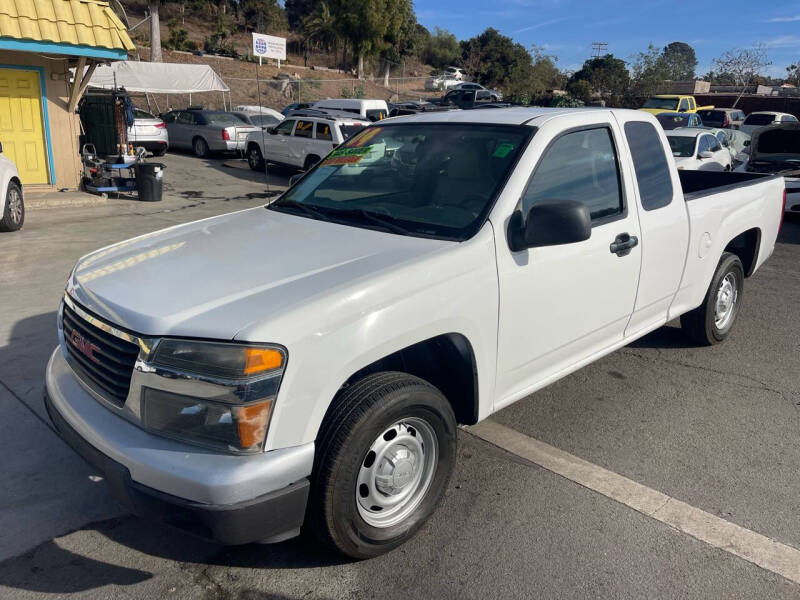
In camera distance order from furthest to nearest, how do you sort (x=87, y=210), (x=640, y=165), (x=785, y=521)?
(x=87, y=210) → (x=640, y=165) → (x=785, y=521)

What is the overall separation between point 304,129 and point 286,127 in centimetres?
87

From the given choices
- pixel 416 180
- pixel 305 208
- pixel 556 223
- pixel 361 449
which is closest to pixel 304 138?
pixel 305 208

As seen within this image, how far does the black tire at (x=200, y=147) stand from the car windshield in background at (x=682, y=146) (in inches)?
554

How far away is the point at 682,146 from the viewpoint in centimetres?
1360

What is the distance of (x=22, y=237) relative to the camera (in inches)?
370

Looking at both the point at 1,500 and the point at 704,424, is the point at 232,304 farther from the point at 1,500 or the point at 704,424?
the point at 704,424

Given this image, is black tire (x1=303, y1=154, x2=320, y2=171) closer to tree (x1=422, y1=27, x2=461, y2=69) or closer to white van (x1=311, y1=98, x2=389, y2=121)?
white van (x1=311, y1=98, x2=389, y2=121)

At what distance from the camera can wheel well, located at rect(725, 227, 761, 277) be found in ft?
18.9

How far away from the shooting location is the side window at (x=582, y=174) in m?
3.56

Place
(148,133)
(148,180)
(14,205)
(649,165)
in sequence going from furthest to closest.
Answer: (148,133)
(148,180)
(14,205)
(649,165)

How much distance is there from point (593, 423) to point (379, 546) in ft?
6.41

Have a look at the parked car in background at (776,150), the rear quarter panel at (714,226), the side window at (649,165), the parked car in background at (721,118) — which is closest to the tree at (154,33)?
the parked car in background at (721,118)

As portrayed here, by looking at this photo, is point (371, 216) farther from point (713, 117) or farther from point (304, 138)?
point (713, 117)

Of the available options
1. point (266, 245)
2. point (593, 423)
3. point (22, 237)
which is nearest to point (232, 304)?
point (266, 245)
